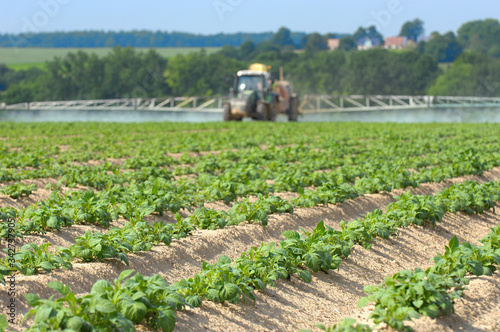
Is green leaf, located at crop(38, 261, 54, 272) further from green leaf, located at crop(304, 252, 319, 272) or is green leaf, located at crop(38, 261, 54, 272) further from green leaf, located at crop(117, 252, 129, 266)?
green leaf, located at crop(304, 252, 319, 272)

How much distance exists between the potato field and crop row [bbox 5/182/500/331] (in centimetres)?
1

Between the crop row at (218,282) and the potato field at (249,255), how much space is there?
0.01m

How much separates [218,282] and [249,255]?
984 mm

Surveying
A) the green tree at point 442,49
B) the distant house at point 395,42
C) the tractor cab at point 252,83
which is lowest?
the tractor cab at point 252,83

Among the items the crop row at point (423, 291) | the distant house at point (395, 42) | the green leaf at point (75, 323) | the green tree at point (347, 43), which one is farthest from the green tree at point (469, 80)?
the green leaf at point (75, 323)

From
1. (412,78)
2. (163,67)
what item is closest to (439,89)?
(412,78)

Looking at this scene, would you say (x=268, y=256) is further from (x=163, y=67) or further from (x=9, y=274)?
(x=163, y=67)

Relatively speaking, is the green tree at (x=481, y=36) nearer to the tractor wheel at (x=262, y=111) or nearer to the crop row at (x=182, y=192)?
the tractor wheel at (x=262, y=111)

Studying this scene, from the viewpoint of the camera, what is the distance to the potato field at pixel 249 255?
440 cm

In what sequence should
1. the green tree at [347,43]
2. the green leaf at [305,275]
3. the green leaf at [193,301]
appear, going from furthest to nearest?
the green tree at [347,43] < the green leaf at [305,275] < the green leaf at [193,301]

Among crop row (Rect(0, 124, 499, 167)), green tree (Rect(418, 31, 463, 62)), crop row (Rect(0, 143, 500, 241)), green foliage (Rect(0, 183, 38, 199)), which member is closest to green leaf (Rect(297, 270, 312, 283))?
crop row (Rect(0, 143, 500, 241))

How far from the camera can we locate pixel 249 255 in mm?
5871

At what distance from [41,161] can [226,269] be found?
8.47 m

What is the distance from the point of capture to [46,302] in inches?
149
